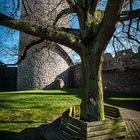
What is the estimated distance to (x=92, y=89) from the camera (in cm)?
612

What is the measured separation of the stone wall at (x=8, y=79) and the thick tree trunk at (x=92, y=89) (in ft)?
62.9

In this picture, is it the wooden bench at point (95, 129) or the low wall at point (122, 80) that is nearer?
the wooden bench at point (95, 129)

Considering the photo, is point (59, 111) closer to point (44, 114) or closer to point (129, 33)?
point (44, 114)

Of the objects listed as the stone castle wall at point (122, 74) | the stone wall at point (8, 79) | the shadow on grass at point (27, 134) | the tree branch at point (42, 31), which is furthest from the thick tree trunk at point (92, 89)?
the stone wall at point (8, 79)

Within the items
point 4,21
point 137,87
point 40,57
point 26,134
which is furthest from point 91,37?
point 40,57

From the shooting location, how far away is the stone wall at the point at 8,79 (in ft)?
79.7

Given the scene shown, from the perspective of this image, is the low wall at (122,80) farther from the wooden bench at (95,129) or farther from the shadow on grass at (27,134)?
the wooden bench at (95,129)

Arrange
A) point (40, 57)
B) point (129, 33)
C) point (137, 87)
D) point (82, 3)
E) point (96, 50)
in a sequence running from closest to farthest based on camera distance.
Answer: point (96, 50) → point (82, 3) → point (129, 33) → point (137, 87) → point (40, 57)

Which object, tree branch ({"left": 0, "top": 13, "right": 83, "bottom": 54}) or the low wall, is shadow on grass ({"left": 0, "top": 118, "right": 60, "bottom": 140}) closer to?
tree branch ({"left": 0, "top": 13, "right": 83, "bottom": 54})

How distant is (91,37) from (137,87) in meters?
11.7

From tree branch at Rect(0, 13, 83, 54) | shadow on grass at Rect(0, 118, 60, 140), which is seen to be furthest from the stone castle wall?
tree branch at Rect(0, 13, 83, 54)

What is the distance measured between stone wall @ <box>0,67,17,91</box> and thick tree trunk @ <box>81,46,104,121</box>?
1918cm

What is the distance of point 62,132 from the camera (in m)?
6.34

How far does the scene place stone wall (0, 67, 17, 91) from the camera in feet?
79.7
